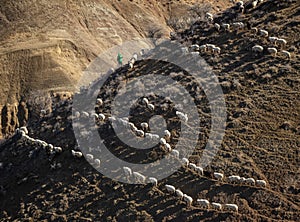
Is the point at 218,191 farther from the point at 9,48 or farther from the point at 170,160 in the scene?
the point at 9,48

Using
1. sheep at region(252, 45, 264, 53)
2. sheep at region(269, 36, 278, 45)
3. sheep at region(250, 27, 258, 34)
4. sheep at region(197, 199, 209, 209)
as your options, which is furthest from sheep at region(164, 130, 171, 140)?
sheep at region(250, 27, 258, 34)

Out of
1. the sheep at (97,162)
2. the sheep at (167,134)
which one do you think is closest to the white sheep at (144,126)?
the sheep at (167,134)

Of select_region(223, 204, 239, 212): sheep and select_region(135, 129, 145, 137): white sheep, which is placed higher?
select_region(135, 129, 145, 137): white sheep

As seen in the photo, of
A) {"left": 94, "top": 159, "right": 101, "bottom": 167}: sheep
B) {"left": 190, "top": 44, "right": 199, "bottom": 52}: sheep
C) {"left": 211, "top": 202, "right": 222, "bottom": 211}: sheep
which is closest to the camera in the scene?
{"left": 211, "top": 202, "right": 222, "bottom": 211}: sheep

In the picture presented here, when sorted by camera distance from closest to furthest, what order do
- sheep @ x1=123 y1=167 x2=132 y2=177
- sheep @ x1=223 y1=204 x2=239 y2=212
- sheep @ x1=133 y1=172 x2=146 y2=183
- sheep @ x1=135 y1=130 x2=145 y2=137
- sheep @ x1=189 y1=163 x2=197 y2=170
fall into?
sheep @ x1=223 y1=204 x2=239 y2=212 < sheep @ x1=189 y1=163 x2=197 y2=170 < sheep @ x1=133 y1=172 x2=146 y2=183 < sheep @ x1=123 y1=167 x2=132 y2=177 < sheep @ x1=135 y1=130 x2=145 y2=137

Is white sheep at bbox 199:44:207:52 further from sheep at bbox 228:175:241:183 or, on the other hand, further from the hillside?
sheep at bbox 228:175:241:183

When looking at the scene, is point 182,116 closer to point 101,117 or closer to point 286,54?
point 101,117

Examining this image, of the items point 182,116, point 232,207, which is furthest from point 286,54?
point 232,207

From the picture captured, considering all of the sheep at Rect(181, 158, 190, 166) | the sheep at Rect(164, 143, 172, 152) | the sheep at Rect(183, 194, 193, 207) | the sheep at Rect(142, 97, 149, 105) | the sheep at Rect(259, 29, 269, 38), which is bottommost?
the sheep at Rect(183, 194, 193, 207)

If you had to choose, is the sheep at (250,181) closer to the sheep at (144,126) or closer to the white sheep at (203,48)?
the sheep at (144,126)
